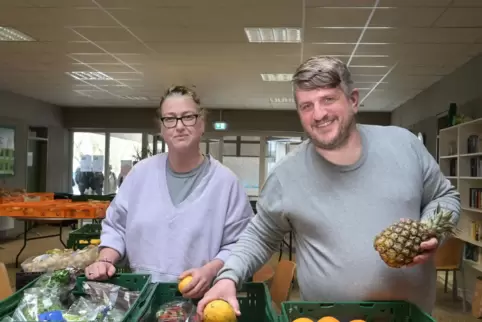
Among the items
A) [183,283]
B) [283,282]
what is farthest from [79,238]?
[183,283]

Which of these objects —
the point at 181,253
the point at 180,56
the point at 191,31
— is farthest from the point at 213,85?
the point at 181,253

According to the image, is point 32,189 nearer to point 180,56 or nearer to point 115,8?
point 180,56

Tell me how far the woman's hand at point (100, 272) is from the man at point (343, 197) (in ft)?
1.36

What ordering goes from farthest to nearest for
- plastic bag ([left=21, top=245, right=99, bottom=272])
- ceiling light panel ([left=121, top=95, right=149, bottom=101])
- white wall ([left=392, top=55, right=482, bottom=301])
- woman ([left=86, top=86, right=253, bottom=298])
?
ceiling light panel ([left=121, top=95, right=149, bottom=101]) → white wall ([left=392, top=55, right=482, bottom=301]) → plastic bag ([left=21, top=245, right=99, bottom=272]) → woman ([left=86, top=86, right=253, bottom=298])

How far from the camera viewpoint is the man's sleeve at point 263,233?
1385mm

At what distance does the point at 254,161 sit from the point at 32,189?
18.9 feet

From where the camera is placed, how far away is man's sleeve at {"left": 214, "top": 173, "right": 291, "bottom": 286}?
4.54 ft

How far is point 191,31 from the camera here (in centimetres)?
541

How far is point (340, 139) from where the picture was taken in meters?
1.32

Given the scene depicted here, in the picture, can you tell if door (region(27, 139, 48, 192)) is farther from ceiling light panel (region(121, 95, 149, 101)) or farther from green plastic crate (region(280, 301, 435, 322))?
green plastic crate (region(280, 301, 435, 322))

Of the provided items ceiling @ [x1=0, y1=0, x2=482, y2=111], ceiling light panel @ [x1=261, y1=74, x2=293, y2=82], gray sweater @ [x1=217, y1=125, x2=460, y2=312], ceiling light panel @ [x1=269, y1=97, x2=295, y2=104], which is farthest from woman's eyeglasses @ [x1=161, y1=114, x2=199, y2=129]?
ceiling light panel @ [x1=269, y1=97, x2=295, y2=104]

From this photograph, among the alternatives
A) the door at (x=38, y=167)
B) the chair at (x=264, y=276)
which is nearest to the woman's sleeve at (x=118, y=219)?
the chair at (x=264, y=276)

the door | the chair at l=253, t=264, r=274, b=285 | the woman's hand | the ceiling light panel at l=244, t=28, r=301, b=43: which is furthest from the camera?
the door

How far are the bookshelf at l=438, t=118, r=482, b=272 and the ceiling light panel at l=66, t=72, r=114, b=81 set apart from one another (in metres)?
5.61
